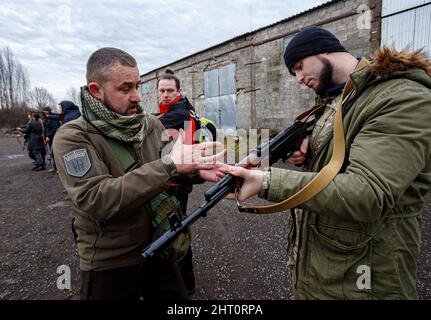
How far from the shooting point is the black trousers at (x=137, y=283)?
4.95 feet

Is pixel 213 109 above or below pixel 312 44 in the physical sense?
above

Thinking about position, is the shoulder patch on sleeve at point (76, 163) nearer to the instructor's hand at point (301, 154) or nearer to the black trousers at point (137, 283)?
the black trousers at point (137, 283)

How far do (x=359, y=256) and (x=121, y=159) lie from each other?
148 cm

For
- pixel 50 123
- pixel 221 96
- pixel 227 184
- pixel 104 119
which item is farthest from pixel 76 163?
pixel 221 96

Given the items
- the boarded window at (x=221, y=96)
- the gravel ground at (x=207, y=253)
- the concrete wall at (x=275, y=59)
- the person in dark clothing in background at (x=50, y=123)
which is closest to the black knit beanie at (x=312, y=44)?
the gravel ground at (x=207, y=253)

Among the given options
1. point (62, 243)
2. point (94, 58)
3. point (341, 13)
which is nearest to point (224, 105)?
point (341, 13)

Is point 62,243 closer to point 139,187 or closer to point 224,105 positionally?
point 139,187

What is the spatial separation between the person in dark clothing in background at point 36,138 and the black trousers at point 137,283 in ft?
33.2

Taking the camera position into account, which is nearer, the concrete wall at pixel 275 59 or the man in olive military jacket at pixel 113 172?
the man in olive military jacket at pixel 113 172

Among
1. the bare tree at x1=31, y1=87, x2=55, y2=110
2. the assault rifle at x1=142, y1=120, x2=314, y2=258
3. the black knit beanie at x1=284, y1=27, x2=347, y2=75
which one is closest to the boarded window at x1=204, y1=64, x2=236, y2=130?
the black knit beanie at x1=284, y1=27, x2=347, y2=75

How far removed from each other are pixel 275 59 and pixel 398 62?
997 centimetres

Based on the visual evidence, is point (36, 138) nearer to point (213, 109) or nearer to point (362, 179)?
point (213, 109)

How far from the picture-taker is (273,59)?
1030cm

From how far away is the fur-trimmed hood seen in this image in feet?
3.72
